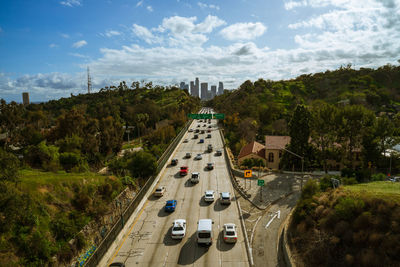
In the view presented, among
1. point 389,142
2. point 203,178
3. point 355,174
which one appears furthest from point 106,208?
point 389,142

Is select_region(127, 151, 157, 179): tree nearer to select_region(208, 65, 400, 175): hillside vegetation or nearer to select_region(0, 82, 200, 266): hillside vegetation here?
select_region(0, 82, 200, 266): hillside vegetation

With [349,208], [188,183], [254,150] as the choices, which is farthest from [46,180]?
[254,150]

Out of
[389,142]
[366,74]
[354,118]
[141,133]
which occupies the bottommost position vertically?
[141,133]

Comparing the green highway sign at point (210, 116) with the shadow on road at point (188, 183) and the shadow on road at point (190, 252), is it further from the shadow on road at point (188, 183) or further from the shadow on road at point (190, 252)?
the shadow on road at point (190, 252)

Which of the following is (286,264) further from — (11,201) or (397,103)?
(397,103)

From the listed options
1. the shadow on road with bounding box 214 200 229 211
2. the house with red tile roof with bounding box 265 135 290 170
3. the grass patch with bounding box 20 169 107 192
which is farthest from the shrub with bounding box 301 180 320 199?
the grass patch with bounding box 20 169 107 192

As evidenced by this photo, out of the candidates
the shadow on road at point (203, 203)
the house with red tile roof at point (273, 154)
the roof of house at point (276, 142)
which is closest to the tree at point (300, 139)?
the house with red tile roof at point (273, 154)

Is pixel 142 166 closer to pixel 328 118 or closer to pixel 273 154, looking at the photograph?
pixel 273 154
